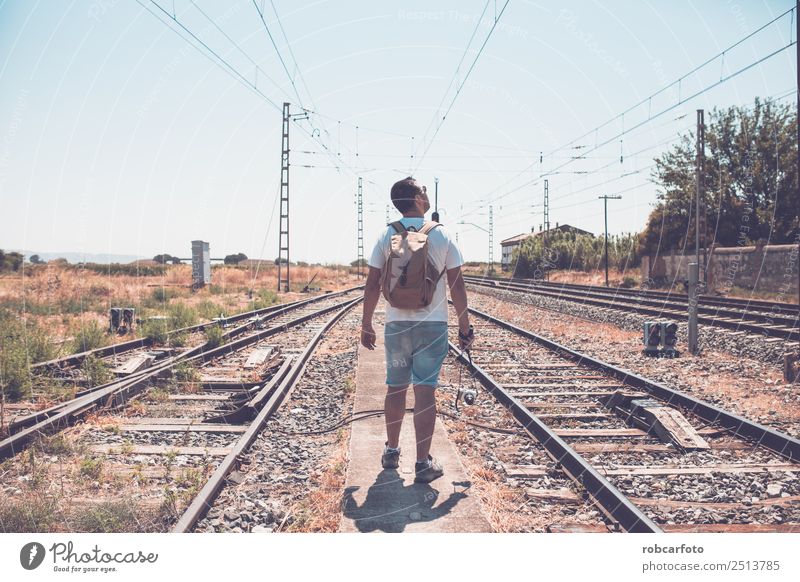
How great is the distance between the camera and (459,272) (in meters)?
4.27

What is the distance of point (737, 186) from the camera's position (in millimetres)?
36719

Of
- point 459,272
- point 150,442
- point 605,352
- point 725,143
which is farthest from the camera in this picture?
point 725,143

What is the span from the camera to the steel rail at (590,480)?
3.97m

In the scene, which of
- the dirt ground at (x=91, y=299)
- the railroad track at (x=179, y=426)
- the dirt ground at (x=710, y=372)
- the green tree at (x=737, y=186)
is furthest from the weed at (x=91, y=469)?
the green tree at (x=737, y=186)

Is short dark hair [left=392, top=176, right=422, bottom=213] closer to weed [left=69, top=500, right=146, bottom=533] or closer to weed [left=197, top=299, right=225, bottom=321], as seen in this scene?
weed [left=69, top=500, right=146, bottom=533]

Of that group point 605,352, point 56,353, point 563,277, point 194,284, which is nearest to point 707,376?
point 605,352

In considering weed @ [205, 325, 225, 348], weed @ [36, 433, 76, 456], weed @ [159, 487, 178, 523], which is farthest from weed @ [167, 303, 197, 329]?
weed @ [159, 487, 178, 523]

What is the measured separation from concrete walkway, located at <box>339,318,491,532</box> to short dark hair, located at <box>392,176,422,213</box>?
175cm

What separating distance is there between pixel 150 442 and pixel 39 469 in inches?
45.2

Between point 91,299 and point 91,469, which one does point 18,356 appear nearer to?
point 91,469

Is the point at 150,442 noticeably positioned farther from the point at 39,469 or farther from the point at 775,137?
the point at 775,137

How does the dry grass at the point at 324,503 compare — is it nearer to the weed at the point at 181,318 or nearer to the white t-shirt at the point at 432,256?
the white t-shirt at the point at 432,256

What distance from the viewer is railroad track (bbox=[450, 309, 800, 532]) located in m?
4.28
